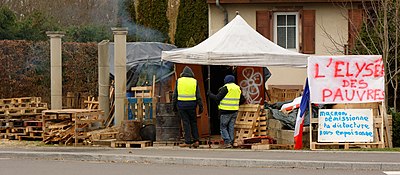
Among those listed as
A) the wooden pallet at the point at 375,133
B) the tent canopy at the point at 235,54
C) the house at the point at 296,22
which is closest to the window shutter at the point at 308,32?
the house at the point at 296,22

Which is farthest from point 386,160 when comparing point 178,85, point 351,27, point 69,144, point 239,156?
point 351,27

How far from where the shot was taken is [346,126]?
1830cm

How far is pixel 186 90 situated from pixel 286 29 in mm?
11817

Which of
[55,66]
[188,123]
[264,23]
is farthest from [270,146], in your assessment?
[264,23]

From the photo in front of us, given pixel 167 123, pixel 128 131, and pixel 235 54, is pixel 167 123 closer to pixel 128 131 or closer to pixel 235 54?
pixel 128 131

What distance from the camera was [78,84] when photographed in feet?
90.8

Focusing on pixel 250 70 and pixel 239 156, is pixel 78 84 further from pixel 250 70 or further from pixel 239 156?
pixel 239 156

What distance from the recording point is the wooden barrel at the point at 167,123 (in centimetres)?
1923

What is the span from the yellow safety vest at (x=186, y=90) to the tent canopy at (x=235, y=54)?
23.0 inches

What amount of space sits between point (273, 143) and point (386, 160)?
3.74m

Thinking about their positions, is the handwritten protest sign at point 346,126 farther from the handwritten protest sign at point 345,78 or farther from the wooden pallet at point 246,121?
the wooden pallet at point 246,121

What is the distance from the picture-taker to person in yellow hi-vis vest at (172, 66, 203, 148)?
61.4 feet

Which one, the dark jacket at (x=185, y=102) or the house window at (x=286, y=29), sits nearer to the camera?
the dark jacket at (x=185, y=102)

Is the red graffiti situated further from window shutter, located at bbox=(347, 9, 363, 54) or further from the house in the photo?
the house
